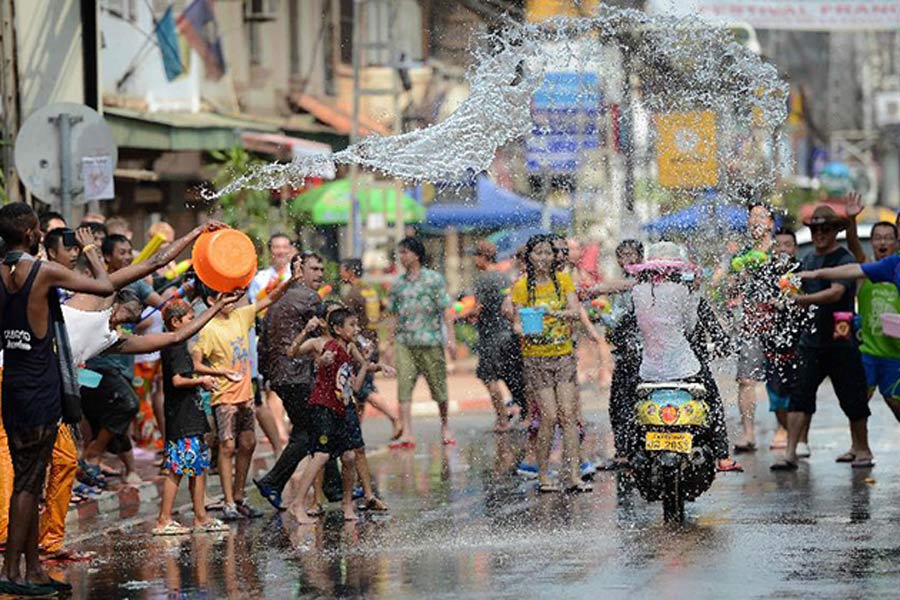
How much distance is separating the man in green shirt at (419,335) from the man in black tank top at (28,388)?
27.3 ft

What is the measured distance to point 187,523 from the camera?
13.6m

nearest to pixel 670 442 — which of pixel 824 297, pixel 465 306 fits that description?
pixel 824 297

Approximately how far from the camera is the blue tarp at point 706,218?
16.6 metres

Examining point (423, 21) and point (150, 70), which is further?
point (423, 21)

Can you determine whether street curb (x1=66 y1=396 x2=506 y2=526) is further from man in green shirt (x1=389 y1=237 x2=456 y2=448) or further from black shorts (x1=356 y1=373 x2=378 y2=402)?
man in green shirt (x1=389 y1=237 x2=456 y2=448)

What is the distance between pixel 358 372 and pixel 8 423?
3.76m

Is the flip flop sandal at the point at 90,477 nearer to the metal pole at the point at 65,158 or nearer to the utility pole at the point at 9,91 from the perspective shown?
the metal pole at the point at 65,158

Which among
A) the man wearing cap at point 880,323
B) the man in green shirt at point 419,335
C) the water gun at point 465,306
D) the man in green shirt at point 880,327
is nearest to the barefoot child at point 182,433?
the man wearing cap at point 880,323

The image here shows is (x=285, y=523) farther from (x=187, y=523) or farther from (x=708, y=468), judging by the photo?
(x=708, y=468)

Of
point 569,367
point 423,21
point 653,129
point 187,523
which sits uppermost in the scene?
point 423,21

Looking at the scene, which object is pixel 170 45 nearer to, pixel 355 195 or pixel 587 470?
pixel 355 195

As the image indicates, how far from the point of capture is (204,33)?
28.5 meters

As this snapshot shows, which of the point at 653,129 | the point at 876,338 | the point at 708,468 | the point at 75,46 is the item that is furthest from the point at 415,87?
the point at 708,468

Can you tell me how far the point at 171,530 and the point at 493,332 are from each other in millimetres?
6730
